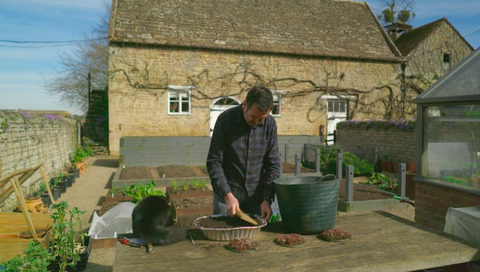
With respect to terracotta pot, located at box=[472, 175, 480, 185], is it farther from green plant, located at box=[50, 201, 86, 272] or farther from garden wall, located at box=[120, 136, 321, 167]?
garden wall, located at box=[120, 136, 321, 167]

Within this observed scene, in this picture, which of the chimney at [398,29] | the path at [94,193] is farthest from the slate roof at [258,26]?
the path at [94,193]

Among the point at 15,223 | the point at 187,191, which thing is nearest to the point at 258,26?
the point at 187,191

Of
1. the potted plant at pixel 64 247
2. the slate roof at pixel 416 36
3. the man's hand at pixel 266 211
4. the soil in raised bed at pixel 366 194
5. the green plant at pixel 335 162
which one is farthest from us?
the slate roof at pixel 416 36

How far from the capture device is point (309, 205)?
8.20 feet

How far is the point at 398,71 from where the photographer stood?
18328 mm

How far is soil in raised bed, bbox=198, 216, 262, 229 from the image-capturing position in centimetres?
252

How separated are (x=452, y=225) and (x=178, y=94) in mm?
13179

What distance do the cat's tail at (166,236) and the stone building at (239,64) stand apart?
12.5 m

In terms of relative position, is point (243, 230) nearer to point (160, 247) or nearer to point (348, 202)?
point (160, 247)

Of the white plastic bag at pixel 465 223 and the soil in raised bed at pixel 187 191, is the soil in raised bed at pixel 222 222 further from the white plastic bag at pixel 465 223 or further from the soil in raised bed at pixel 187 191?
the soil in raised bed at pixel 187 191

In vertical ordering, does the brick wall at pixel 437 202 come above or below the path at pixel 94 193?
above

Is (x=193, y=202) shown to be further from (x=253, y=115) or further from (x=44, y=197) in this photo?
(x=253, y=115)

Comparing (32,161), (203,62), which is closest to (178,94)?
(203,62)

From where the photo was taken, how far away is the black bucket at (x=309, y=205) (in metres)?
2.49
